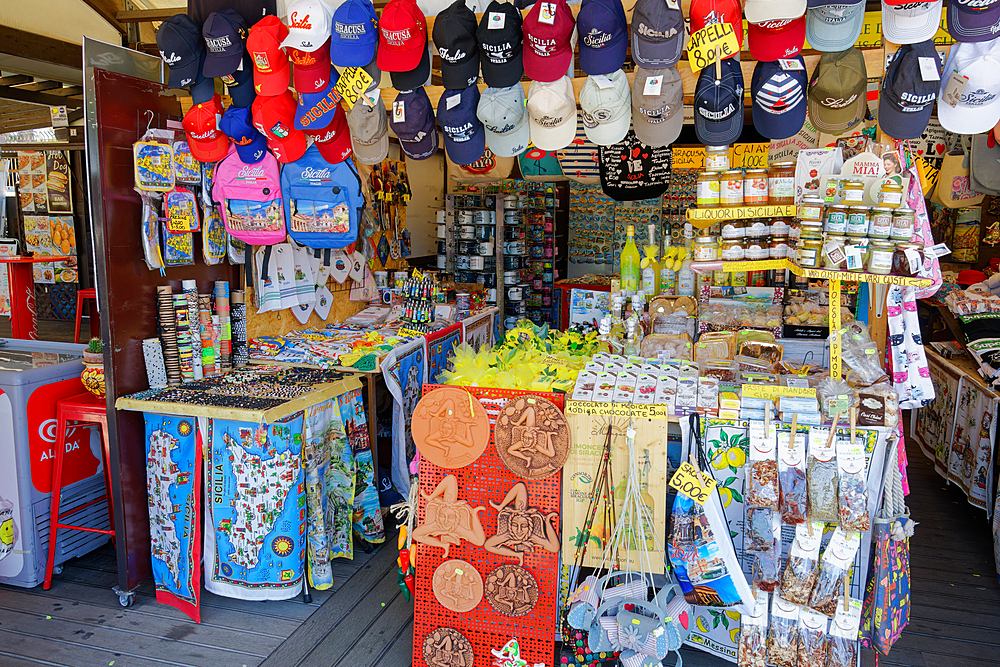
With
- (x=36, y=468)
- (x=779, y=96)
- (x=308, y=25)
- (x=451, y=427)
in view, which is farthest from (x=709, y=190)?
(x=36, y=468)

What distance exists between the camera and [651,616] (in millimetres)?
2500

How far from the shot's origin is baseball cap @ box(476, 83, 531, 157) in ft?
11.1

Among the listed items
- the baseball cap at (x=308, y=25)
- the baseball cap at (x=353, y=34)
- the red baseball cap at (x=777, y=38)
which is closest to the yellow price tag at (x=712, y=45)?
the red baseball cap at (x=777, y=38)

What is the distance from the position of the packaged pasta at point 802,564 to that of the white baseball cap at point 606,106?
199 centimetres

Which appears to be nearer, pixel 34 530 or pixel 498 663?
pixel 498 663

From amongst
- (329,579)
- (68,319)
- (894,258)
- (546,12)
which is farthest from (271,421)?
(68,319)

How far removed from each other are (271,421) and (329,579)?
38.6 inches

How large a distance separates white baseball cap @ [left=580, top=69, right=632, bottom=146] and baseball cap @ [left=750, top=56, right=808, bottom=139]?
2.02 ft

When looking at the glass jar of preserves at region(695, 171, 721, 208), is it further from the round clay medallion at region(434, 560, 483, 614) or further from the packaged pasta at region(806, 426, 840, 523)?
the round clay medallion at region(434, 560, 483, 614)

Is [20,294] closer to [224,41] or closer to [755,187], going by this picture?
[224,41]

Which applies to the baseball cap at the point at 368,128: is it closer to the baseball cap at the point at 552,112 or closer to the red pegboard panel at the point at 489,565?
the baseball cap at the point at 552,112

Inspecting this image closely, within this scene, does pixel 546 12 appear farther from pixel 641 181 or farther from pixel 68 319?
pixel 68 319

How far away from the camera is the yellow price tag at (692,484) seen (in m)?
2.38

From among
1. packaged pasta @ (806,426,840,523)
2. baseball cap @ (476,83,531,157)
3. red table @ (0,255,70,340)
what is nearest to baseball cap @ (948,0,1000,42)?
packaged pasta @ (806,426,840,523)
